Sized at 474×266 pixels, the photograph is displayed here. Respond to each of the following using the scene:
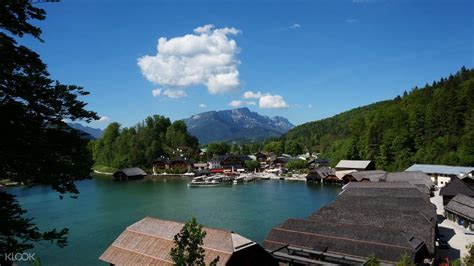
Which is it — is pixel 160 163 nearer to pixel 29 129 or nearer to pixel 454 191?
pixel 454 191

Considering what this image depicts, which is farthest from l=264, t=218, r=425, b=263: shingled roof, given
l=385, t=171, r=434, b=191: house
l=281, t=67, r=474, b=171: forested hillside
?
l=281, t=67, r=474, b=171: forested hillside

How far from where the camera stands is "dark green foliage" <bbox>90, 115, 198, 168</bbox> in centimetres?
9019

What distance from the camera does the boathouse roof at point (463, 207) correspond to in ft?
91.1

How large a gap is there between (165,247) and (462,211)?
24.8 metres

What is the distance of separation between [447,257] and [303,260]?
889 centimetres

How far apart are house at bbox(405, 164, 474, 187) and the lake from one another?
13.7m

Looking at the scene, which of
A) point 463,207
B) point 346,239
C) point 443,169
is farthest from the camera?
point 443,169

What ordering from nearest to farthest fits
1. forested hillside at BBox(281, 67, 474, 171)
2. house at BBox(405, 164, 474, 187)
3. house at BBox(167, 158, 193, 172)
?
house at BBox(405, 164, 474, 187) → forested hillside at BBox(281, 67, 474, 171) → house at BBox(167, 158, 193, 172)

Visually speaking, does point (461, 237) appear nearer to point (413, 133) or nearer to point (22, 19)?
point (22, 19)

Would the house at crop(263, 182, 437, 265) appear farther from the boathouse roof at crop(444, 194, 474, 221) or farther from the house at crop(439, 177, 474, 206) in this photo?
the house at crop(439, 177, 474, 206)

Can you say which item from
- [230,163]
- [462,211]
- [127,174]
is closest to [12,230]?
[462,211]

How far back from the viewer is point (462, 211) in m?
28.5

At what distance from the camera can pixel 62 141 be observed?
6996 millimetres

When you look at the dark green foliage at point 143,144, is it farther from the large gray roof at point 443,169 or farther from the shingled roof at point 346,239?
the shingled roof at point 346,239
